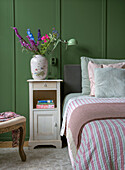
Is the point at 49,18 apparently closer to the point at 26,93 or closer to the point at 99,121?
the point at 26,93

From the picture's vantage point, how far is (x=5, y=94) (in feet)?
9.06

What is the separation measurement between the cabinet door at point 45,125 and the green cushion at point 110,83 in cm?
71

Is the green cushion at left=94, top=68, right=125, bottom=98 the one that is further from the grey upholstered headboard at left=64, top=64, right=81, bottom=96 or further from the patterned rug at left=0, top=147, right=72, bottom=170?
the patterned rug at left=0, top=147, right=72, bottom=170

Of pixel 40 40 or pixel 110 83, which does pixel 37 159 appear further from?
pixel 40 40

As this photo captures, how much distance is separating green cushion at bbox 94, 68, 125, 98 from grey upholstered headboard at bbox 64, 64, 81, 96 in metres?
0.57

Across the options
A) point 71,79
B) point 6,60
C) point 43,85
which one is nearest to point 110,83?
point 71,79

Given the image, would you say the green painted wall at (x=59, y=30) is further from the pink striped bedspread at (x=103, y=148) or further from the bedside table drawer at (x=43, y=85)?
the pink striped bedspread at (x=103, y=148)

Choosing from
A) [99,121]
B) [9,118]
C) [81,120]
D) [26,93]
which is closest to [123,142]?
[99,121]

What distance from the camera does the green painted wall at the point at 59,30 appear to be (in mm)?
2748

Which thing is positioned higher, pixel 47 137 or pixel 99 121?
pixel 99 121

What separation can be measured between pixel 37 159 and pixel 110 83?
48.3 inches

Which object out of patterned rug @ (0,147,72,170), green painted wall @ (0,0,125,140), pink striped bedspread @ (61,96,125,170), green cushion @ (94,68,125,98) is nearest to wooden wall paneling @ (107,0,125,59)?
green painted wall @ (0,0,125,140)

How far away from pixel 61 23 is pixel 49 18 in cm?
20

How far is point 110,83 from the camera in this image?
212 centimetres
